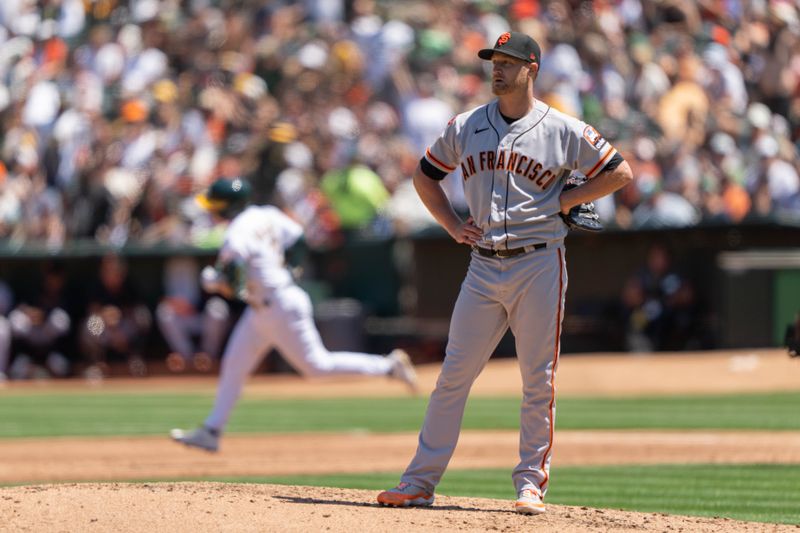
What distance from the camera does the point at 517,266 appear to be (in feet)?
20.6

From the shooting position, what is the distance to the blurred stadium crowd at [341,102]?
A: 1844cm

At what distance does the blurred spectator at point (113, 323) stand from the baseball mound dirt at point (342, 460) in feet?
1.59

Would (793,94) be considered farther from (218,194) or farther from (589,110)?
(218,194)

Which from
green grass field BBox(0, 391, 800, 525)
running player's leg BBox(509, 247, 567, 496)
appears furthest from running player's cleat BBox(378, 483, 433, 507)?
green grass field BBox(0, 391, 800, 525)

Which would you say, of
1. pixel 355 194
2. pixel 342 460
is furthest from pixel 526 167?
pixel 355 194

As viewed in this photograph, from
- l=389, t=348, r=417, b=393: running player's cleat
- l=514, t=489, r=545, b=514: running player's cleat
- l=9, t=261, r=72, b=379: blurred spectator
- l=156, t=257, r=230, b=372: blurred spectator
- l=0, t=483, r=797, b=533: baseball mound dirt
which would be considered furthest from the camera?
→ l=9, t=261, r=72, b=379: blurred spectator

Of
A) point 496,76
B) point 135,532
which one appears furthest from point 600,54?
point 135,532

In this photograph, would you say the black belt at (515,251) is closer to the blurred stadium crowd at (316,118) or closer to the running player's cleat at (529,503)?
the running player's cleat at (529,503)

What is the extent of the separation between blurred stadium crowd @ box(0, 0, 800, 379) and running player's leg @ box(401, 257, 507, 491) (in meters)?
11.3

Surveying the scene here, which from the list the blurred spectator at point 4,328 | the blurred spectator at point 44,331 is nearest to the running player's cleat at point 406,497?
the blurred spectator at point 4,328

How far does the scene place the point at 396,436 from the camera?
39.5ft

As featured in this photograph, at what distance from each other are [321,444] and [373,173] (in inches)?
281

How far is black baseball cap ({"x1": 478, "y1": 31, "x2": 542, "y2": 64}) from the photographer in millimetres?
6188

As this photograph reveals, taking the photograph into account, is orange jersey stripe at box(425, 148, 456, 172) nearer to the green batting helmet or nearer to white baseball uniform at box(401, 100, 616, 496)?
white baseball uniform at box(401, 100, 616, 496)
